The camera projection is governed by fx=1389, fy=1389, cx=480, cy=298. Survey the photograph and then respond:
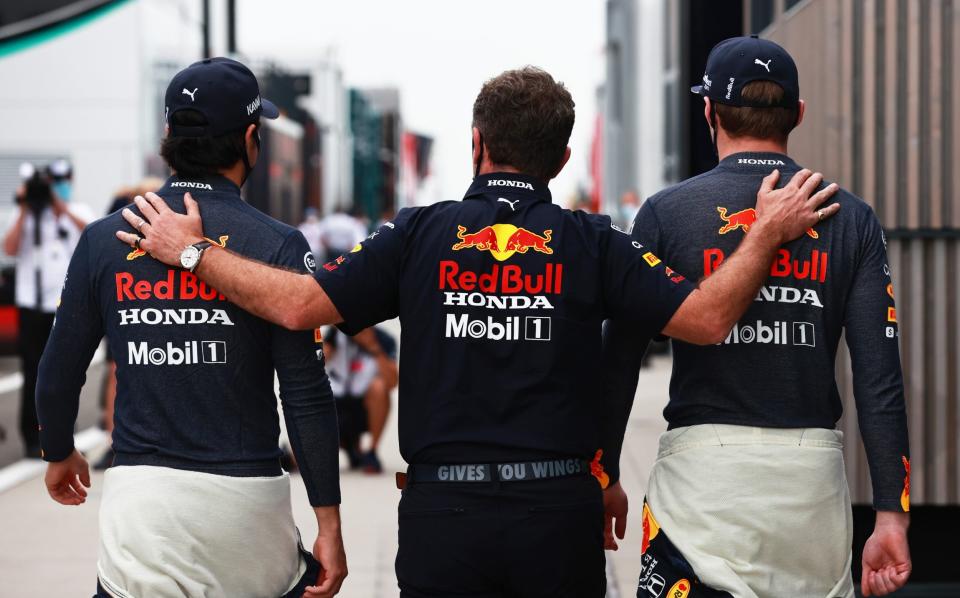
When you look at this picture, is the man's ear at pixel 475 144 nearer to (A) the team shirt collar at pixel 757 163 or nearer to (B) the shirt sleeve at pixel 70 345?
(A) the team shirt collar at pixel 757 163

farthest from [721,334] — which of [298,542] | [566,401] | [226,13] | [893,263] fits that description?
[226,13]

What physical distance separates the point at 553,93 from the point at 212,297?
3.29ft

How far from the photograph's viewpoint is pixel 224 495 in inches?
137

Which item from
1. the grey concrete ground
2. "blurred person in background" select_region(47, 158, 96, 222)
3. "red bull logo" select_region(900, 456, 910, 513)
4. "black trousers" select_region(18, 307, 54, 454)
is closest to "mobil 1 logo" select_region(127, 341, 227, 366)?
"red bull logo" select_region(900, 456, 910, 513)

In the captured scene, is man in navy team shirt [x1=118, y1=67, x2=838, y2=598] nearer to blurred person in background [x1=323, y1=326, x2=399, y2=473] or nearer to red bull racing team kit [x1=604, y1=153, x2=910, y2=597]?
red bull racing team kit [x1=604, y1=153, x2=910, y2=597]

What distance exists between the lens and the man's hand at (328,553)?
11.9 ft

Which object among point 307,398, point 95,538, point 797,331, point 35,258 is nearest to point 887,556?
point 797,331

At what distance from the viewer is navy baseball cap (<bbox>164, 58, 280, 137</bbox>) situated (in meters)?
3.62

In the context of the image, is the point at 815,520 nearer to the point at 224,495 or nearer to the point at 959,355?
the point at 224,495

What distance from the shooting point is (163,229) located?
11.5ft

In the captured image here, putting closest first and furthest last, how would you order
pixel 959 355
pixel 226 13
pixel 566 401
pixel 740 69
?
pixel 566 401 < pixel 740 69 < pixel 959 355 < pixel 226 13

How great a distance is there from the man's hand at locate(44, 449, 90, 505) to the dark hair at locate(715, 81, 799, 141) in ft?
6.55

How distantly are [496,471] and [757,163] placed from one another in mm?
1098

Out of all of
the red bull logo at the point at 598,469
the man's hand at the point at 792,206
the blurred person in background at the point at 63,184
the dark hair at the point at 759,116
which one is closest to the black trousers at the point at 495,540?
the red bull logo at the point at 598,469
